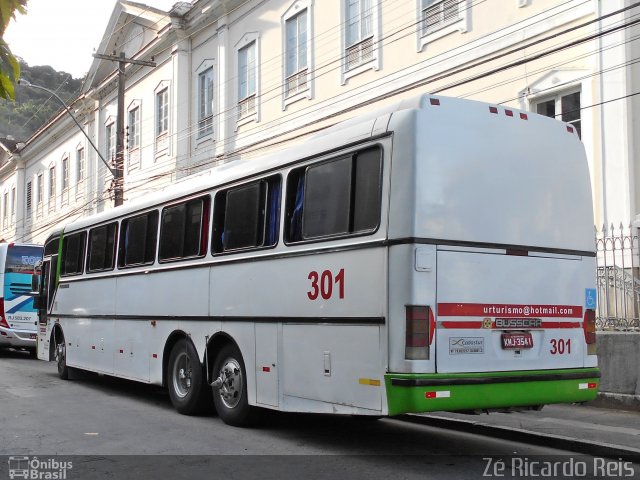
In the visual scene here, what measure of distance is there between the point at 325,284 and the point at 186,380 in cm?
372

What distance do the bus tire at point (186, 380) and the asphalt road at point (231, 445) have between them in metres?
0.19

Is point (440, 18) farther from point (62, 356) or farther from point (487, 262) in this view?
point (62, 356)

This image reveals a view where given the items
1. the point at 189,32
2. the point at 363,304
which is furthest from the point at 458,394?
the point at 189,32

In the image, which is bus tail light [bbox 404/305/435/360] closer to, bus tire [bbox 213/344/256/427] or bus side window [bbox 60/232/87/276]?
bus tire [bbox 213/344/256/427]

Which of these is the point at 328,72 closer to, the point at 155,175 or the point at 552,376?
the point at 155,175

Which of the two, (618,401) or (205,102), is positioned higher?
(205,102)

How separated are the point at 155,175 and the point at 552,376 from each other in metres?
21.8

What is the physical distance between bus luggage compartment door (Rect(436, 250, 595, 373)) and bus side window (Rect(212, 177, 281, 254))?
232 cm

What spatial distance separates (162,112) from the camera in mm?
27125

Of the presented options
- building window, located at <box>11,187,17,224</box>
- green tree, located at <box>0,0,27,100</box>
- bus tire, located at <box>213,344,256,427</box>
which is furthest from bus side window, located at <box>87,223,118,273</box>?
building window, located at <box>11,187,17,224</box>

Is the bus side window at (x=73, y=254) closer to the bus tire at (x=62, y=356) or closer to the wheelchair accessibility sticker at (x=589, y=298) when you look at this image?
the bus tire at (x=62, y=356)

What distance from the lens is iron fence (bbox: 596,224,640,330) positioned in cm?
1034

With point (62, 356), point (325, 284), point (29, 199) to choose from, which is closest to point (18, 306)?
point (62, 356)

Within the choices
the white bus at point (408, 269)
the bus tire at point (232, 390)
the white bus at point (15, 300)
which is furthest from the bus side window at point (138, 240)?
the white bus at point (15, 300)
